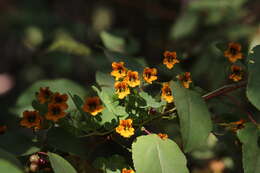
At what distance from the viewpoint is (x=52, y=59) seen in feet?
8.17

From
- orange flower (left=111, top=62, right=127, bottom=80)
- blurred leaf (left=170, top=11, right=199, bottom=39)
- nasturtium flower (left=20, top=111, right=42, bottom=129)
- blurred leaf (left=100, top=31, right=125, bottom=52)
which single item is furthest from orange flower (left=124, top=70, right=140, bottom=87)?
blurred leaf (left=170, top=11, right=199, bottom=39)

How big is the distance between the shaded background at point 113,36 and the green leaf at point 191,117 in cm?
15

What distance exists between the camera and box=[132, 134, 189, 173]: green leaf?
37.6 inches

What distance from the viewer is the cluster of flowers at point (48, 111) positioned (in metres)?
1.03

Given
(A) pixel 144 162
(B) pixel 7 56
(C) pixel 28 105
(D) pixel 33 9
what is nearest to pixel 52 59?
(D) pixel 33 9

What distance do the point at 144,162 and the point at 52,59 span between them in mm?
1650

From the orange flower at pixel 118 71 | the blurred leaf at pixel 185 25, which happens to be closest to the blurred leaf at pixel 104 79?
the orange flower at pixel 118 71

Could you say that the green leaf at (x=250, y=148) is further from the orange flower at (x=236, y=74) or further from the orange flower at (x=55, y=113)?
the orange flower at (x=55, y=113)

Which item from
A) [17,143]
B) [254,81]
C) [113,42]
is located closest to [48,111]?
[17,143]

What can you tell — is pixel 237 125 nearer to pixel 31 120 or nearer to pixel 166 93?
pixel 166 93

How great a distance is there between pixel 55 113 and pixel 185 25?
5.61 feet

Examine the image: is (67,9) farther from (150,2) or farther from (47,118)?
(47,118)

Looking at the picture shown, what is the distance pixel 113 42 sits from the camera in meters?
1.74

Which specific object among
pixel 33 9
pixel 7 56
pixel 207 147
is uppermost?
pixel 33 9
